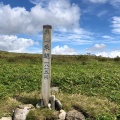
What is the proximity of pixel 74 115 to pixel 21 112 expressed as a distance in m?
1.94

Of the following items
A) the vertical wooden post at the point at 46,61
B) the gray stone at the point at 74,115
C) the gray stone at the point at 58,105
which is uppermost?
the vertical wooden post at the point at 46,61

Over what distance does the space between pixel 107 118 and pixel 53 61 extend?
55.8 ft

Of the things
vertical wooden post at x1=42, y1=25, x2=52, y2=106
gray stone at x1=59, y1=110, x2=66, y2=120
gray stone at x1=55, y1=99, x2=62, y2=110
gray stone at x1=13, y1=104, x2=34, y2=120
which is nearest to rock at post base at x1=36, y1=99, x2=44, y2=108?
vertical wooden post at x1=42, y1=25, x2=52, y2=106

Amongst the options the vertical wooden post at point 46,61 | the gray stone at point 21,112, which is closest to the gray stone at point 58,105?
the vertical wooden post at point 46,61

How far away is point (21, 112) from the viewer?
35.3 ft

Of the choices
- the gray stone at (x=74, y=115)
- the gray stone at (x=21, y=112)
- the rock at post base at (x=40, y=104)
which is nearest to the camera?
the gray stone at (x=21, y=112)

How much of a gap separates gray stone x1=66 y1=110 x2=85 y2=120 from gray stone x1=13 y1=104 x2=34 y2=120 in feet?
4.89

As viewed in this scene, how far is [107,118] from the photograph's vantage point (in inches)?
423

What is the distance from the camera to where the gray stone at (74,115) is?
10750mm

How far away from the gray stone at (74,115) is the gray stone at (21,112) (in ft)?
4.89

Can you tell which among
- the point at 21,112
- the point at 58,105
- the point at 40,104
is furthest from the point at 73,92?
the point at 21,112

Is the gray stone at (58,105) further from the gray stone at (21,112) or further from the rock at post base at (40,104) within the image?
the gray stone at (21,112)

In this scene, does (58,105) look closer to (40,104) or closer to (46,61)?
(40,104)

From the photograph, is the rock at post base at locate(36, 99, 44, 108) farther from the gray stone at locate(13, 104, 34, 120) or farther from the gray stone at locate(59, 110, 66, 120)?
the gray stone at locate(59, 110, 66, 120)
